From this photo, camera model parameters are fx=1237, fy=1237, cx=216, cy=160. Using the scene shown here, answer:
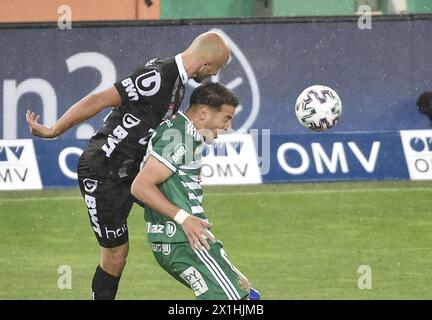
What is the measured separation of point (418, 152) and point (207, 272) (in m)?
8.94

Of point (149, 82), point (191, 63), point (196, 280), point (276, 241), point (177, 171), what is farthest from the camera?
point (276, 241)

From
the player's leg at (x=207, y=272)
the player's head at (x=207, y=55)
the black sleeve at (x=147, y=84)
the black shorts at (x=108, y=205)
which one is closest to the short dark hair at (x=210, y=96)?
the player's head at (x=207, y=55)

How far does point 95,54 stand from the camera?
16688 millimetres

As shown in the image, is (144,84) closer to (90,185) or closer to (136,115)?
(136,115)

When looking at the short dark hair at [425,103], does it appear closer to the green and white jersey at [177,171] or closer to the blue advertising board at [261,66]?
the blue advertising board at [261,66]

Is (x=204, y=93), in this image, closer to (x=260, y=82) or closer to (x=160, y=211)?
(x=160, y=211)

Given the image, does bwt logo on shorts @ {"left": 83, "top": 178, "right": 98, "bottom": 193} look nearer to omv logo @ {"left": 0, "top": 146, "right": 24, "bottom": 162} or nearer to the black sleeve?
the black sleeve

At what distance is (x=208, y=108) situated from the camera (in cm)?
795

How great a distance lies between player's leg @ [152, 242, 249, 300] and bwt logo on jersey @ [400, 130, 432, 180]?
8799 millimetres

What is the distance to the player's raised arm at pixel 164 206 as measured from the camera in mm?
7434

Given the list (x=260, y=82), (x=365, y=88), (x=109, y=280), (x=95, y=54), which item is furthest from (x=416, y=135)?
(x=109, y=280)

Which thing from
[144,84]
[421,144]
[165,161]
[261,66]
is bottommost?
[165,161]

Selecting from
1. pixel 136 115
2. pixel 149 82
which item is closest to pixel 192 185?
pixel 149 82

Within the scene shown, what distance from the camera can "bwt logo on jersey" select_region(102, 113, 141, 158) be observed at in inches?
364
